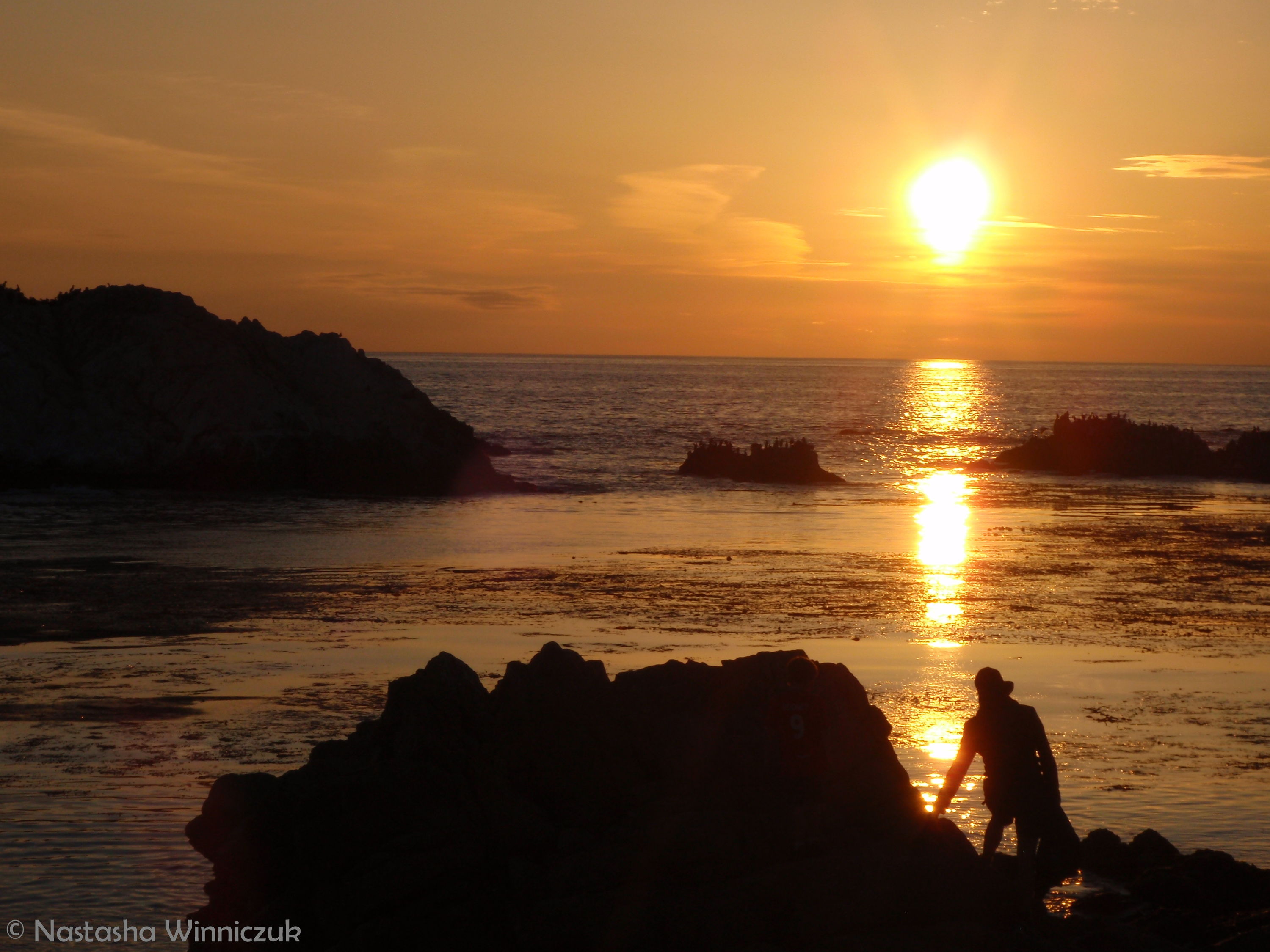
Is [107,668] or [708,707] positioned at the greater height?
[708,707]

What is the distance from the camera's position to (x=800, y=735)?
751 cm

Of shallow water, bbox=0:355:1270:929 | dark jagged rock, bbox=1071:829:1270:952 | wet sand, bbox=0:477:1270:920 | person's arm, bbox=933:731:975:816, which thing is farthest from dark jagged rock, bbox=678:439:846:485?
person's arm, bbox=933:731:975:816

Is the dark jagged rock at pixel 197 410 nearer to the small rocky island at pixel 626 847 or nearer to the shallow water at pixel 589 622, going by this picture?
the shallow water at pixel 589 622

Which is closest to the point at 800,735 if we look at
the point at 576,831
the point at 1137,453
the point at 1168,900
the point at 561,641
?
the point at 576,831

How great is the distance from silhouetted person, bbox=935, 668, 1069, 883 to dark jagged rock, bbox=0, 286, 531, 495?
2891 cm

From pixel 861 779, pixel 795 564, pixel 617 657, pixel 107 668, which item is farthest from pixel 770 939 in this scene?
pixel 795 564

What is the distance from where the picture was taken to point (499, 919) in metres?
6.84

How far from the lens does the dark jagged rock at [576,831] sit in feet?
22.1

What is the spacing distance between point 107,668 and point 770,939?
30.6ft

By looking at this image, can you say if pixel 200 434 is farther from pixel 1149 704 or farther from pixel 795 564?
pixel 1149 704

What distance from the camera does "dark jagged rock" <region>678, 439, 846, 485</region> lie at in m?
41.9

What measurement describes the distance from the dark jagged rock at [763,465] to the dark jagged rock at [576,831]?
3377cm

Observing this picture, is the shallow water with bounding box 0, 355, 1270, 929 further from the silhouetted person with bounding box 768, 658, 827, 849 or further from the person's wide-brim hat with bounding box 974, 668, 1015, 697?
the silhouetted person with bounding box 768, 658, 827, 849

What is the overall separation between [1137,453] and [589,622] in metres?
35.6
